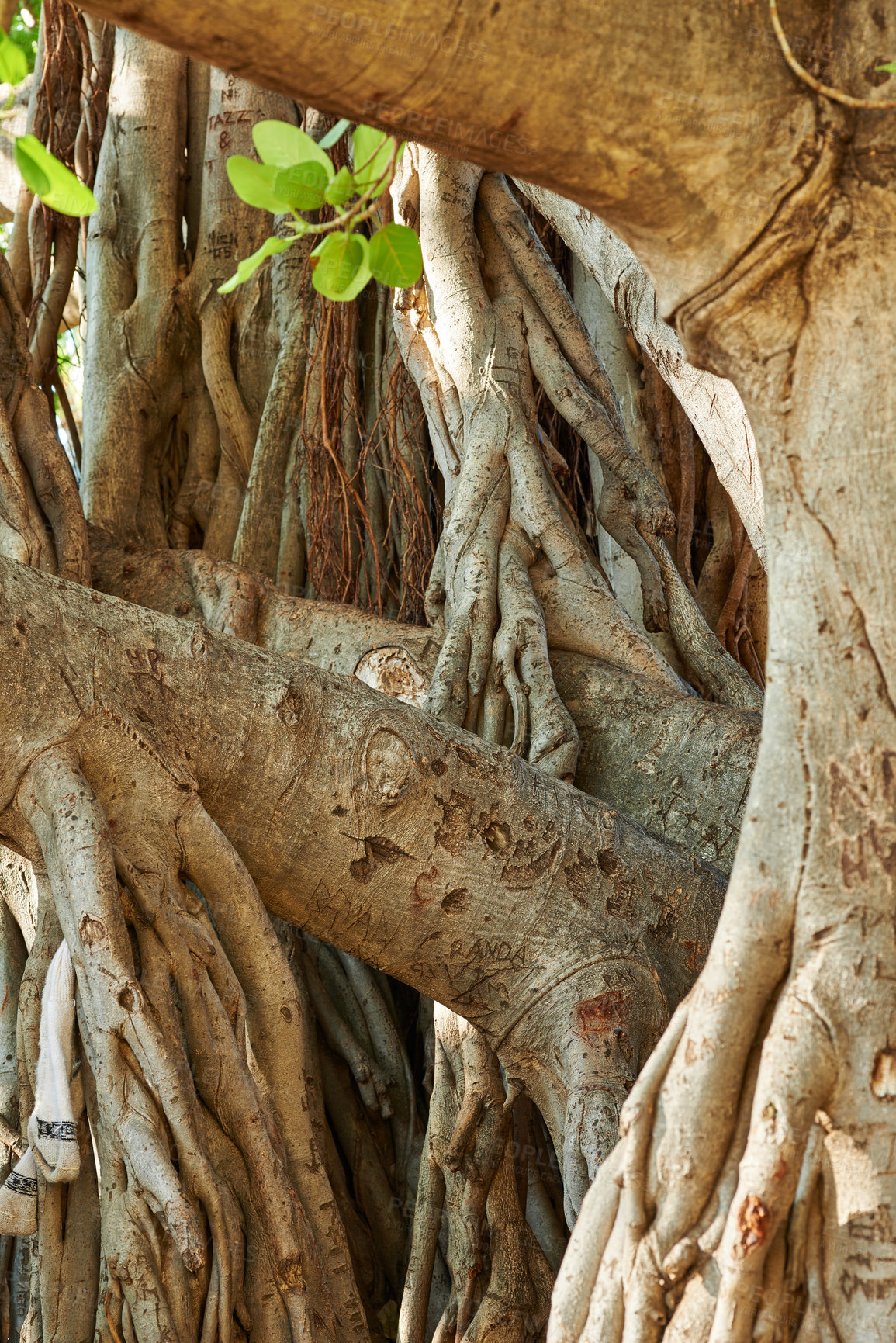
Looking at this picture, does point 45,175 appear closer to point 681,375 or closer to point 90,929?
point 90,929

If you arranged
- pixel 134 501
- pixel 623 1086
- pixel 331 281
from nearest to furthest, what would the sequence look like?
1. pixel 331 281
2. pixel 623 1086
3. pixel 134 501

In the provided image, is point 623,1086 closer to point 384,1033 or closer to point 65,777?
point 65,777

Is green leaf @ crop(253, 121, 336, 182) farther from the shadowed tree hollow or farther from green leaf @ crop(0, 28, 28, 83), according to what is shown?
green leaf @ crop(0, 28, 28, 83)

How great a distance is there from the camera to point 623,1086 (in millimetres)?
2105

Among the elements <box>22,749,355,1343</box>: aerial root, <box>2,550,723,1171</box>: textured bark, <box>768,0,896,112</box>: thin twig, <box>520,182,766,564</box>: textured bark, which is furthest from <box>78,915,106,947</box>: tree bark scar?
<box>520,182,766,564</box>: textured bark

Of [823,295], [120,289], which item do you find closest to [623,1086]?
[823,295]

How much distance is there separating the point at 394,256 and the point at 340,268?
2.1 inches

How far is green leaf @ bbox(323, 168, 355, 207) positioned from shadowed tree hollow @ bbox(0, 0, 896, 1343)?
1.6 inches

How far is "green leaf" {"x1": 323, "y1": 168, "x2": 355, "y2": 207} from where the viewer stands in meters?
1.16

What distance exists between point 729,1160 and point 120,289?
4126mm

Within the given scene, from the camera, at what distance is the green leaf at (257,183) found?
1149mm

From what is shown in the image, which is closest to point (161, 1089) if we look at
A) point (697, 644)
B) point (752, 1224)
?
point (752, 1224)

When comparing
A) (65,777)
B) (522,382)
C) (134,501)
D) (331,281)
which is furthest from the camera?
(134,501)

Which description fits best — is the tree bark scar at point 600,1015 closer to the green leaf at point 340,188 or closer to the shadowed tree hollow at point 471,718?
the shadowed tree hollow at point 471,718
